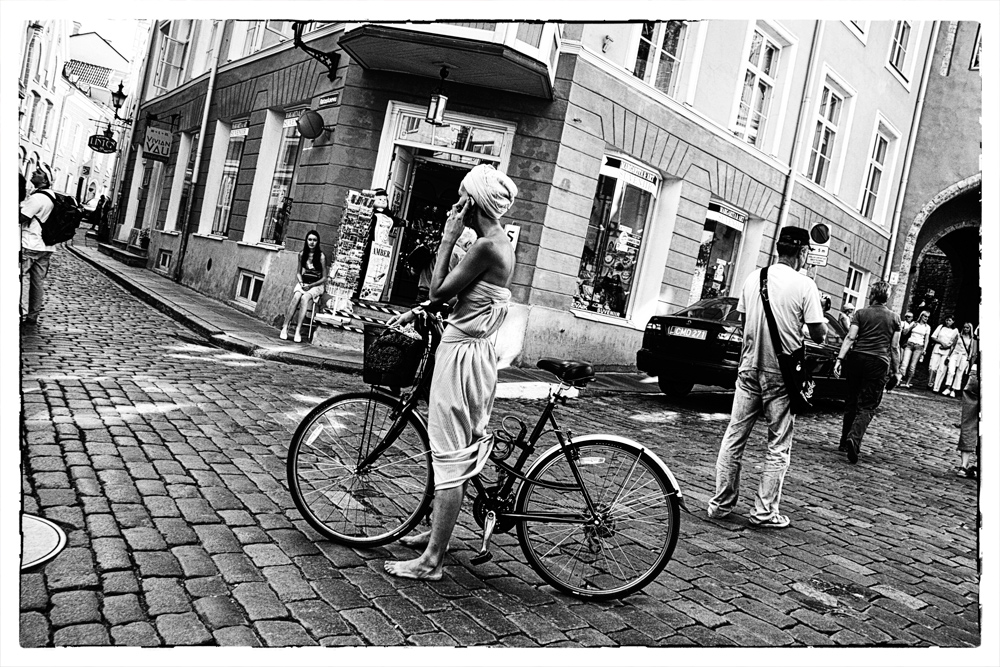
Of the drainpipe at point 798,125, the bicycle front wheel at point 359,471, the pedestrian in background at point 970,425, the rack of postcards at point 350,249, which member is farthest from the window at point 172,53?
the bicycle front wheel at point 359,471

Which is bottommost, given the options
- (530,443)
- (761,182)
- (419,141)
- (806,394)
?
(530,443)

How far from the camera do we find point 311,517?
3.72 metres

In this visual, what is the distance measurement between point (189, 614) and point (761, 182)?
14.8 meters

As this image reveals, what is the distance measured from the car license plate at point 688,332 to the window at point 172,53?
55.3 ft

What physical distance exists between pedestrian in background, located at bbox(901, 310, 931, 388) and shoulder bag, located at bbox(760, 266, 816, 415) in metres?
14.5

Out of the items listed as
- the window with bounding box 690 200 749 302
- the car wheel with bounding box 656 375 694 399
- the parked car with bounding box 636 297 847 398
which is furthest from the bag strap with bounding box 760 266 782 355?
the window with bounding box 690 200 749 302

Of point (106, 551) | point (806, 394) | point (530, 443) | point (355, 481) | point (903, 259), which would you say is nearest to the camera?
point (106, 551)

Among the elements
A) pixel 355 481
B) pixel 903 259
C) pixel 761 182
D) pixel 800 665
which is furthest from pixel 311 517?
pixel 903 259

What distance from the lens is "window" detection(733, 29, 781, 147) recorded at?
14.5 metres

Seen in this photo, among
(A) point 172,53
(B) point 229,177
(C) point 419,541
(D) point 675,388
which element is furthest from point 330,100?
(A) point 172,53

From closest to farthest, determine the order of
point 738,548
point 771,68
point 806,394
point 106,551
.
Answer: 1. point 106,551
2. point 738,548
3. point 806,394
4. point 771,68

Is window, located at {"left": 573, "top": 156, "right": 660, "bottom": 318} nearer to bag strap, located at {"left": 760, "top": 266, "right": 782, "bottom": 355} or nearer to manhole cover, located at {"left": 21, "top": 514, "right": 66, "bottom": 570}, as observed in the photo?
bag strap, located at {"left": 760, "top": 266, "right": 782, "bottom": 355}

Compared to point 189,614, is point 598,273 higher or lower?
higher

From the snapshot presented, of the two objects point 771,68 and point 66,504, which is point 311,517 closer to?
point 66,504
